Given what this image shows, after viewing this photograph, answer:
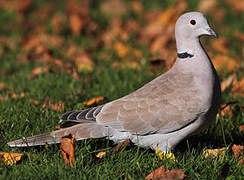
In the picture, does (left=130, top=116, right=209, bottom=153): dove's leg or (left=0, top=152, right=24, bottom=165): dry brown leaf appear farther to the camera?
(left=130, top=116, right=209, bottom=153): dove's leg

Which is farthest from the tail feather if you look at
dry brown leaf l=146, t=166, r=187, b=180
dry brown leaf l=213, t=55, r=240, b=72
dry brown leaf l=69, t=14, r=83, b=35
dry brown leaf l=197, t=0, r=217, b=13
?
dry brown leaf l=197, t=0, r=217, b=13

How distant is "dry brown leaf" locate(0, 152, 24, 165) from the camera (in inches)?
125

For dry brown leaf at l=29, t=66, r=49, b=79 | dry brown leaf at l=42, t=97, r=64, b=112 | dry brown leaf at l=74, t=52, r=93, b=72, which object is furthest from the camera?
dry brown leaf at l=74, t=52, r=93, b=72

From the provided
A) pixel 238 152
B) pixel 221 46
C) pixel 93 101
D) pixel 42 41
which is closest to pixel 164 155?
pixel 238 152

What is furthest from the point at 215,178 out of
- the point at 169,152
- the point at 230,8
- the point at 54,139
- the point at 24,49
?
the point at 230,8

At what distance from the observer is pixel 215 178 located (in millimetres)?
3062

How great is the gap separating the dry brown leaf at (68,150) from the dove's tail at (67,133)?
0.17 m

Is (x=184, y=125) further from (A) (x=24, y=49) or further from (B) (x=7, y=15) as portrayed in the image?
(B) (x=7, y=15)

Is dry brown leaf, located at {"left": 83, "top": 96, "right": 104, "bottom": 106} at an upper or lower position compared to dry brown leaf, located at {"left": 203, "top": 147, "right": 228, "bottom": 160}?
upper

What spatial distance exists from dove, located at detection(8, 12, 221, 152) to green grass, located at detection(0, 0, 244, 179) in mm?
110

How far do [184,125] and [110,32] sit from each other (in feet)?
12.8

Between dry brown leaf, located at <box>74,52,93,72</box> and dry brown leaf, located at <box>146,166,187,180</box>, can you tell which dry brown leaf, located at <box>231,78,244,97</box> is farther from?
dry brown leaf, located at <box>146,166,187,180</box>

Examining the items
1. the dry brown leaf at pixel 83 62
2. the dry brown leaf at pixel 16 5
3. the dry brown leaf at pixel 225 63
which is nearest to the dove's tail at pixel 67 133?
the dry brown leaf at pixel 83 62

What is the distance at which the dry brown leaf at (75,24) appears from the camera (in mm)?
7023
